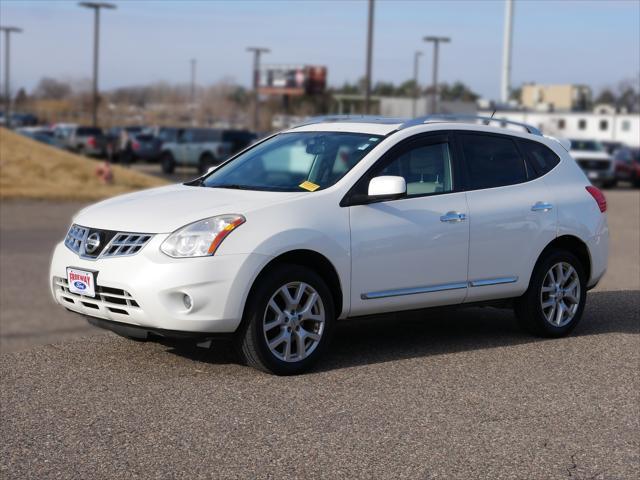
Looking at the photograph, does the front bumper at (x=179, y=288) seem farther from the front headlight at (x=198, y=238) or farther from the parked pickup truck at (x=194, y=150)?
the parked pickup truck at (x=194, y=150)

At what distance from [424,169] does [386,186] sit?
0.74 metres

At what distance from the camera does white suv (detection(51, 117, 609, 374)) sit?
259 inches

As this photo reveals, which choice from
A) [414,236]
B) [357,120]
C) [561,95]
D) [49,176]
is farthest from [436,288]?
[561,95]

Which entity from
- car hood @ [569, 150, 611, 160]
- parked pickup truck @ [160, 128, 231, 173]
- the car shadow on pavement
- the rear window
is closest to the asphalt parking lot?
the car shadow on pavement

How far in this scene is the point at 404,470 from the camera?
5.05 m

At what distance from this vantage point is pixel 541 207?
8320 mm

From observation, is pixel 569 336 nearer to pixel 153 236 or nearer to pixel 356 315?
pixel 356 315

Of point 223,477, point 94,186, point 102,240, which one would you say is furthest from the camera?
point 94,186

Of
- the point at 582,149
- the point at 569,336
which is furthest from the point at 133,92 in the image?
the point at 569,336

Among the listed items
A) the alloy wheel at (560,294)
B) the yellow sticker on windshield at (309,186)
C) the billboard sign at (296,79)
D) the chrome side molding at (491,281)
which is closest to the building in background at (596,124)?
the billboard sign at (296,79)

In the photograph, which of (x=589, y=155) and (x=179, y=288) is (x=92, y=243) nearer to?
(x=179, y=288)

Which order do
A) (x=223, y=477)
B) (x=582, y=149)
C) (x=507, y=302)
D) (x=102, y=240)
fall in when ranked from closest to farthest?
(x=223, y=477), (x=102, y=240), (x=507, y=302), (x=582, y=149)

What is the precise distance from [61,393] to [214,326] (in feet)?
3.31

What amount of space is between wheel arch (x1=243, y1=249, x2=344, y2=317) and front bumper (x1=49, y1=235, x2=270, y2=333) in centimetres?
11
